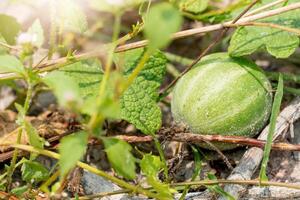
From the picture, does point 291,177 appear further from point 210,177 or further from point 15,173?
point 15,173

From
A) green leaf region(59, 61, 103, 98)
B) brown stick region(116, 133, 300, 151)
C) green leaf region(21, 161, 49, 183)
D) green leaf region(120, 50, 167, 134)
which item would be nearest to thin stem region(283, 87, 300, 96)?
brown stick region(116, 133, 300, 151)

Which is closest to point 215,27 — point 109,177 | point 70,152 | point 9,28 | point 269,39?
point 269,39

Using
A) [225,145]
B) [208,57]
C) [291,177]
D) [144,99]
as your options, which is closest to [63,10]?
[144,99]

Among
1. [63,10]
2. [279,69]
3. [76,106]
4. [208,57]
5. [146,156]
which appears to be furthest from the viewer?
[279,69]

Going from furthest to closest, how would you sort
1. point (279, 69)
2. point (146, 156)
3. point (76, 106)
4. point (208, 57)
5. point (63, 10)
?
point (279, 69), point (208, 57), point (63, 10), point (146, 156), point (76, 106)

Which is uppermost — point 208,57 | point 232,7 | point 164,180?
point 232,7

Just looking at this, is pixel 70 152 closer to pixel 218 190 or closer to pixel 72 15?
pixel 218 190
